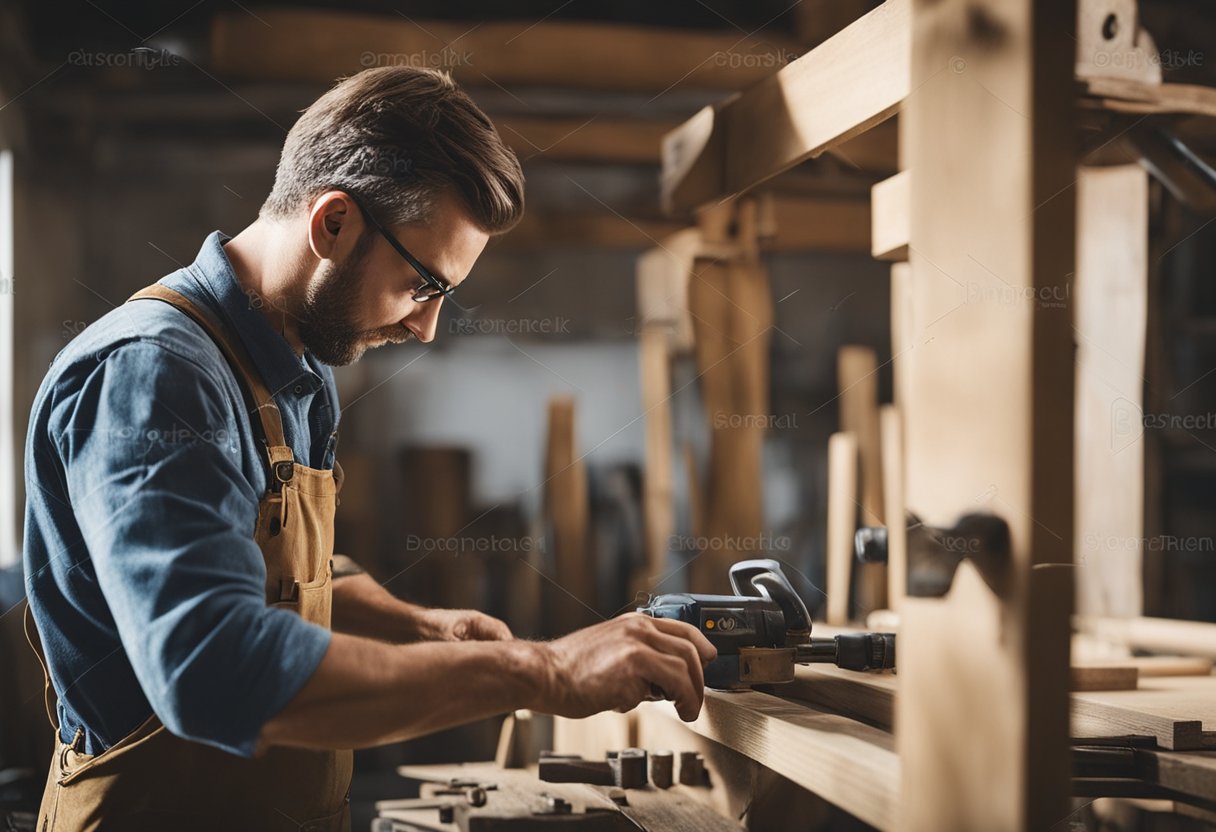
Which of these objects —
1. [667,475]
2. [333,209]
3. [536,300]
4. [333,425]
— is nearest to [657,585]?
[667,475]

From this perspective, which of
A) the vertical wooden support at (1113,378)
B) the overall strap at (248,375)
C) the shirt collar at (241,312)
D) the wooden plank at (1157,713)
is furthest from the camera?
the vertical wooden support at (1113,378)

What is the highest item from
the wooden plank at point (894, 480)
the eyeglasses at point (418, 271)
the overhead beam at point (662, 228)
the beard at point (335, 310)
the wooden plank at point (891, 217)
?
the overhead beam at point (662, 228)

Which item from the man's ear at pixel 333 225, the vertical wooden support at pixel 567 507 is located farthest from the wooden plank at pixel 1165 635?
the vertical wooden support at pixel 567 507

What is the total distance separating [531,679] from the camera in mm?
1580

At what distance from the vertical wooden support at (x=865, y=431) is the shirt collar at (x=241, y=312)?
3186mm

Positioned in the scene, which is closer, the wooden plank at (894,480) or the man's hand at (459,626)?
the man's hand at (459,626)

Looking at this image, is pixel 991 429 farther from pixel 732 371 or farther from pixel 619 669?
pixel 732 371

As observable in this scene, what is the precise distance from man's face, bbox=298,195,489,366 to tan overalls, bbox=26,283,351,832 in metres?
0.17

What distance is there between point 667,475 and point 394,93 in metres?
3.05

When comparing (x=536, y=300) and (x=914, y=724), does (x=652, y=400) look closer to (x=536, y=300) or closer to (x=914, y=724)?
(x=536, y=300)

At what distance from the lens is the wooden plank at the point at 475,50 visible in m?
3.54

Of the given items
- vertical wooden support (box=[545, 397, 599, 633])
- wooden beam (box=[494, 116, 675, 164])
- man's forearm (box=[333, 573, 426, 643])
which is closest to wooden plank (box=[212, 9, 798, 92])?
wooden beam (box=[494, 116, 675, 164])

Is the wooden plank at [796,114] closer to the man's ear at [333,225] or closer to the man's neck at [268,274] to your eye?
the man's ear at [333,225]

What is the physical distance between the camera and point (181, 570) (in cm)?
141
